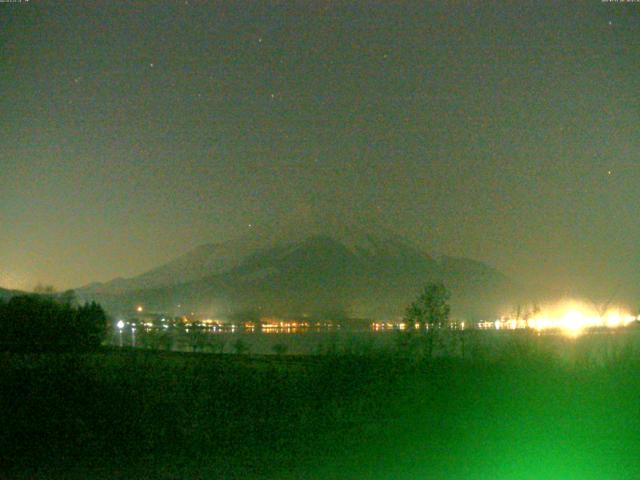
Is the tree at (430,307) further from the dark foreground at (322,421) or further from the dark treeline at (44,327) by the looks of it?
the dark treeline at (44,327)

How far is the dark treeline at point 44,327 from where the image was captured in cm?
3375

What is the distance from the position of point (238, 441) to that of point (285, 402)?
1.96m

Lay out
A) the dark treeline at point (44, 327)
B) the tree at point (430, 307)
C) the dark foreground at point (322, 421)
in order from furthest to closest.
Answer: the dark treeline at point (44, 327), the tree at point (430, 307), the dark foreground at point (322, 421)

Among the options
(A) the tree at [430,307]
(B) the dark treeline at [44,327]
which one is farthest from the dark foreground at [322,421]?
(B) the dark treeline at [44,327]

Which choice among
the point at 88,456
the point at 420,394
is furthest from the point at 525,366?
the point at 88,456

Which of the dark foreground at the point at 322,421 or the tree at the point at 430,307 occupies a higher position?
the tree at the point at 430,307

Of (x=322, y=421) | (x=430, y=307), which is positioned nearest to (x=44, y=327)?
(x=430, y=307)

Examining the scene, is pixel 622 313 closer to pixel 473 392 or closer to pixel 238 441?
pixel 473 392

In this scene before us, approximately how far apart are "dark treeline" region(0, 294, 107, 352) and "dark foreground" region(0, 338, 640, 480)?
63.3ft

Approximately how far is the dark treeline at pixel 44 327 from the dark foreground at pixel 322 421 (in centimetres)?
1930

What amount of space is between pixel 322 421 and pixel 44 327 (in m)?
25.2

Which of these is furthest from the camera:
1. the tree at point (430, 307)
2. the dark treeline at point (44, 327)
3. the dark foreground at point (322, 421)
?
the dark treeline at point (44, 327)

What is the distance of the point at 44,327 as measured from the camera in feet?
115

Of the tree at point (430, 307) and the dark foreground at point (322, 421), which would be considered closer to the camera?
the dark foreground at point (322, 421)
